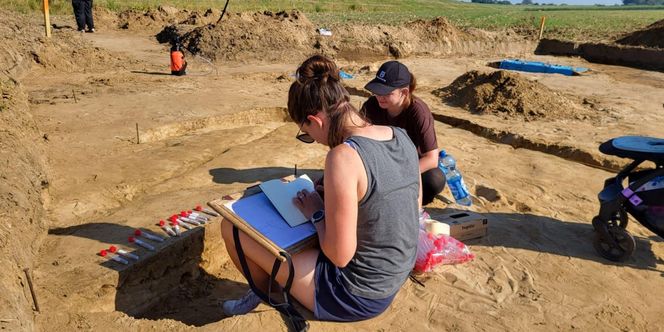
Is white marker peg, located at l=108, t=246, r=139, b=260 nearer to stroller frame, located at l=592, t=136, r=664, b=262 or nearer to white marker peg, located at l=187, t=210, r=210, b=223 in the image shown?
white marker peg, located at l=187, t=210, r=210, b=223

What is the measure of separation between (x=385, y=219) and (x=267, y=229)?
656 mm

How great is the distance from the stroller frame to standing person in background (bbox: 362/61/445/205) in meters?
1.32

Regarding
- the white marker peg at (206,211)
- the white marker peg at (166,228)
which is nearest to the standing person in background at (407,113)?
the white marker peg at (206,211)

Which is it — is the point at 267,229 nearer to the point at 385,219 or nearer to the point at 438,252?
the point at 385,219

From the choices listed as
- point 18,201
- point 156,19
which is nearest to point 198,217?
point 18,201

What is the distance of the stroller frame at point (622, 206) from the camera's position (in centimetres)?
370

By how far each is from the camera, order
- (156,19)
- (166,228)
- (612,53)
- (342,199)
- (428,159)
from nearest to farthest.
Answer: (342,199), (166,228), (428,159), (612,53), (156,19)

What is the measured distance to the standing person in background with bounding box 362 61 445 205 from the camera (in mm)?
3613

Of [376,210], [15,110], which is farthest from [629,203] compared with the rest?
[15,110]

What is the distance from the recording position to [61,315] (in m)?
2.93

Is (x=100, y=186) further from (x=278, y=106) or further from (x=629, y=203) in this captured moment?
(x=629, y=203)

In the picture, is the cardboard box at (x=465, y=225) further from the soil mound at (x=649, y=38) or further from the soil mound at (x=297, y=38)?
the soil mound at (x=649, y=38)

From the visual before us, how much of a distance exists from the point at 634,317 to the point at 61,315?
3.58 meters

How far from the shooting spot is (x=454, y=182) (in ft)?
16.8
